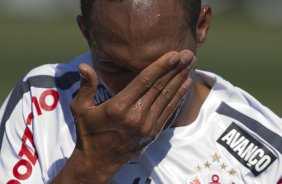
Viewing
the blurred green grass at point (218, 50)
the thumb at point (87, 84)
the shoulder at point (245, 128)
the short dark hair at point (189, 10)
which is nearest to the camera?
the thumb at point (87, 84)

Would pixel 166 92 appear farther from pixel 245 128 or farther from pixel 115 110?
pixel 245 128

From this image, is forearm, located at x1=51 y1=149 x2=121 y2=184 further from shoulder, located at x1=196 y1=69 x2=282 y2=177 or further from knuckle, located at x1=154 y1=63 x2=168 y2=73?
shoulder, located at x1=196 y1=69 x2=282 y2=177

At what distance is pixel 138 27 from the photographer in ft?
10.3

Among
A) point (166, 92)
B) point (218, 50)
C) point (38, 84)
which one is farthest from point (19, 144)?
point (218, 50)

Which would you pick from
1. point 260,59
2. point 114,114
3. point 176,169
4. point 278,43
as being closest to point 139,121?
point 114,114

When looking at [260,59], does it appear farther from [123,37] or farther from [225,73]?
[123,37]

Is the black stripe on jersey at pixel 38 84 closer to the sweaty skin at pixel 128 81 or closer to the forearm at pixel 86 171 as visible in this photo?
the sweaty skin at pixel 128 81

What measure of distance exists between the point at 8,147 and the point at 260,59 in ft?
35.4

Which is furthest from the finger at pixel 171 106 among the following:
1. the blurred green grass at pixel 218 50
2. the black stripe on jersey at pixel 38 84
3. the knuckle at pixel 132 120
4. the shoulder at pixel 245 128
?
the blurred green grass at pixel 218 50

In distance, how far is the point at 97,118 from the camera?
2955 millimetres

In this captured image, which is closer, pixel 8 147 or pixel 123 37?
pixel 123 37

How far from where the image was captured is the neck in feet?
11.9

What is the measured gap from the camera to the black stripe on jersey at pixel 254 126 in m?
3.68

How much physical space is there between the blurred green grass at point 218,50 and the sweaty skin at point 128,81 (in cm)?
692
